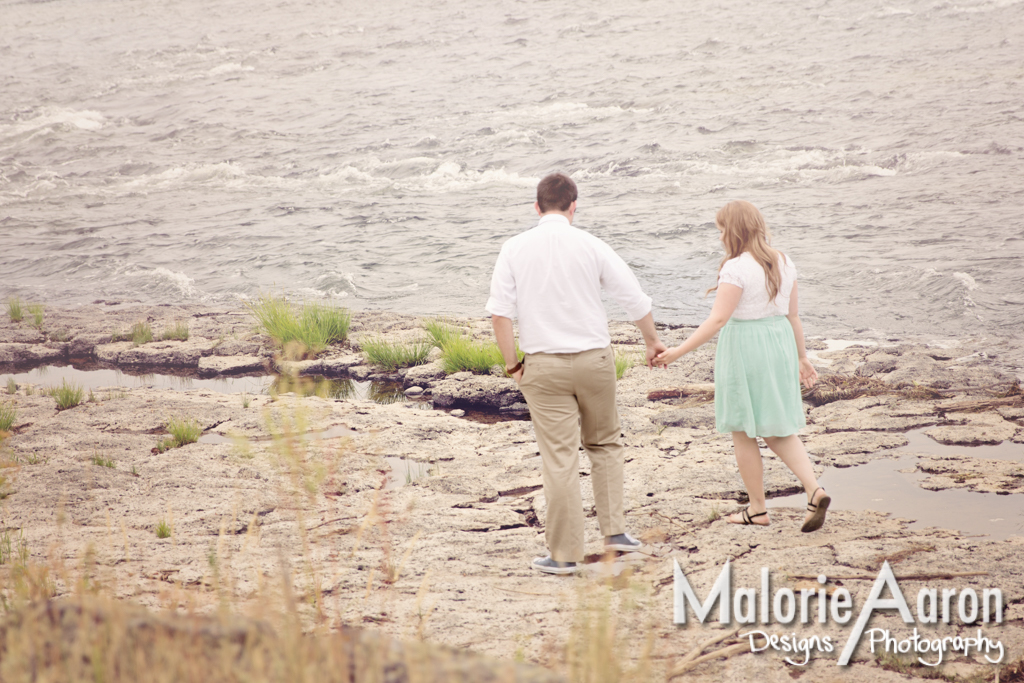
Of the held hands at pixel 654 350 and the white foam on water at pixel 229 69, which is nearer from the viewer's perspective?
the held hands at pixel 654 350

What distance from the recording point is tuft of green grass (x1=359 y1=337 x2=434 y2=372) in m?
7.57

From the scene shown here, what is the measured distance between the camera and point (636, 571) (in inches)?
132

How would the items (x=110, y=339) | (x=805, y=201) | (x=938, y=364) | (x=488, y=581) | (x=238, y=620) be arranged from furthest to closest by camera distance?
(x=805, y=201), (x=110, y=339), (x=938, y=364), (x=488, y=581), (x=238, y=620)

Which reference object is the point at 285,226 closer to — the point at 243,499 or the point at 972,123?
the point at 243,499

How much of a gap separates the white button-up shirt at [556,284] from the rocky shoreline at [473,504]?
3.61 feet

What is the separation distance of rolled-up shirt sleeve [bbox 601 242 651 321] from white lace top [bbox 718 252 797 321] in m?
0.41

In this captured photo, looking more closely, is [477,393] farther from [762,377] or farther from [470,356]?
[762,377]

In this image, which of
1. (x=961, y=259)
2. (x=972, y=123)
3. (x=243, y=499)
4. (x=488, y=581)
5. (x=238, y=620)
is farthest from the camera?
(x=972, y=123)

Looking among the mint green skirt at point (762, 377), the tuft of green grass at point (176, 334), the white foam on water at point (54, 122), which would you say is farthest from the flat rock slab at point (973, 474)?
the white foam on water at point (54, 122)

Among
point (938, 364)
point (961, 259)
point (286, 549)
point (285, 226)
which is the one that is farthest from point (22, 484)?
point (285, 226)

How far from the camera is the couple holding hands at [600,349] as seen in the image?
11.1 ft

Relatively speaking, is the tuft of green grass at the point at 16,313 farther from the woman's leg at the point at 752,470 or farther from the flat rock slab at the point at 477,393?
the woman's leg at the point at 752,470

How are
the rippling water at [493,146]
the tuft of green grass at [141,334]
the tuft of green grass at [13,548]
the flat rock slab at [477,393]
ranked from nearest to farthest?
the tuft of green grass at [13,548] < the flat rock slab at [477,393] < the tuft of green grass at [141,334] < the rippling water at [493,146]

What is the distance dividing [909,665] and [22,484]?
4.72 metres
